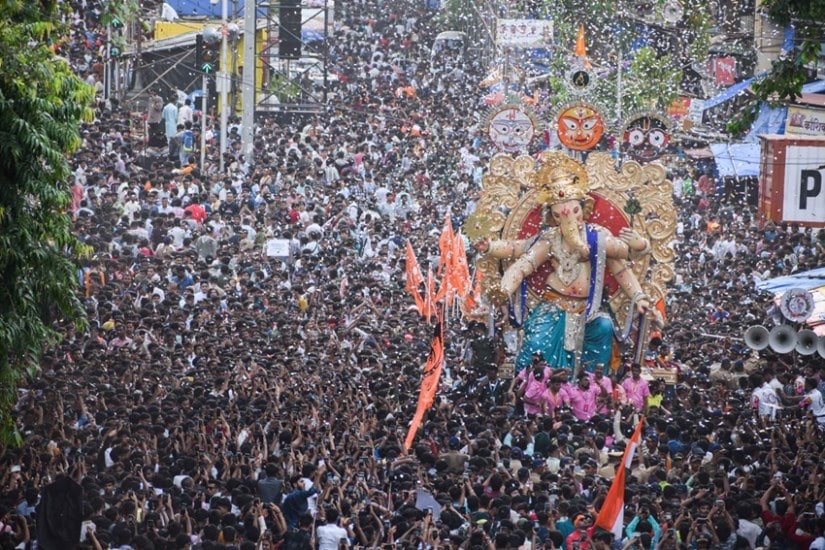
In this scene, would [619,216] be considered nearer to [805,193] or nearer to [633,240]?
[633,240]

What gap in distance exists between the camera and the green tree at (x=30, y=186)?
524 inches

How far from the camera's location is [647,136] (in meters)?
28.1

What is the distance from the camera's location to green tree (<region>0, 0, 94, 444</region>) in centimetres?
1331

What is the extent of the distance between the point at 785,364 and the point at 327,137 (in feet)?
51.7

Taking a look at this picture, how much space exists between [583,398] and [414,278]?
518cm

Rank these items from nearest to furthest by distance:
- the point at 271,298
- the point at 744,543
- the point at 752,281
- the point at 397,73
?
the point at 744,543 → the point at 271,298 → the point at 752,281 → the point at 397,73

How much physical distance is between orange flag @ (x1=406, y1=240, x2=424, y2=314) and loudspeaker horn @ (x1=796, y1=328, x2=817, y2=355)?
554cm

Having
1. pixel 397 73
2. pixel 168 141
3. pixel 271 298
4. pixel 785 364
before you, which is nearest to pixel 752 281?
pixel 785 364

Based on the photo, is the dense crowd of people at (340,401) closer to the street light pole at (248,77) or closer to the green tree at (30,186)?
the street light pole at (248,77)

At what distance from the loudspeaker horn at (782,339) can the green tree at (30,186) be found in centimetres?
782

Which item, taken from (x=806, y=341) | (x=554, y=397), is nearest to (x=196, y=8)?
(x=554, y=397)

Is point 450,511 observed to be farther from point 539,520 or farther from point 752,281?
point 752,281

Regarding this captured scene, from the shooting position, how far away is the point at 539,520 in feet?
41.1

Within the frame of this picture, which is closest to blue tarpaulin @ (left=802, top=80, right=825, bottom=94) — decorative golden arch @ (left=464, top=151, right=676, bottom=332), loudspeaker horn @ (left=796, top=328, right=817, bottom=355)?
decorative golden arch @ (left=464, top=151, right=676, bottom=332)
